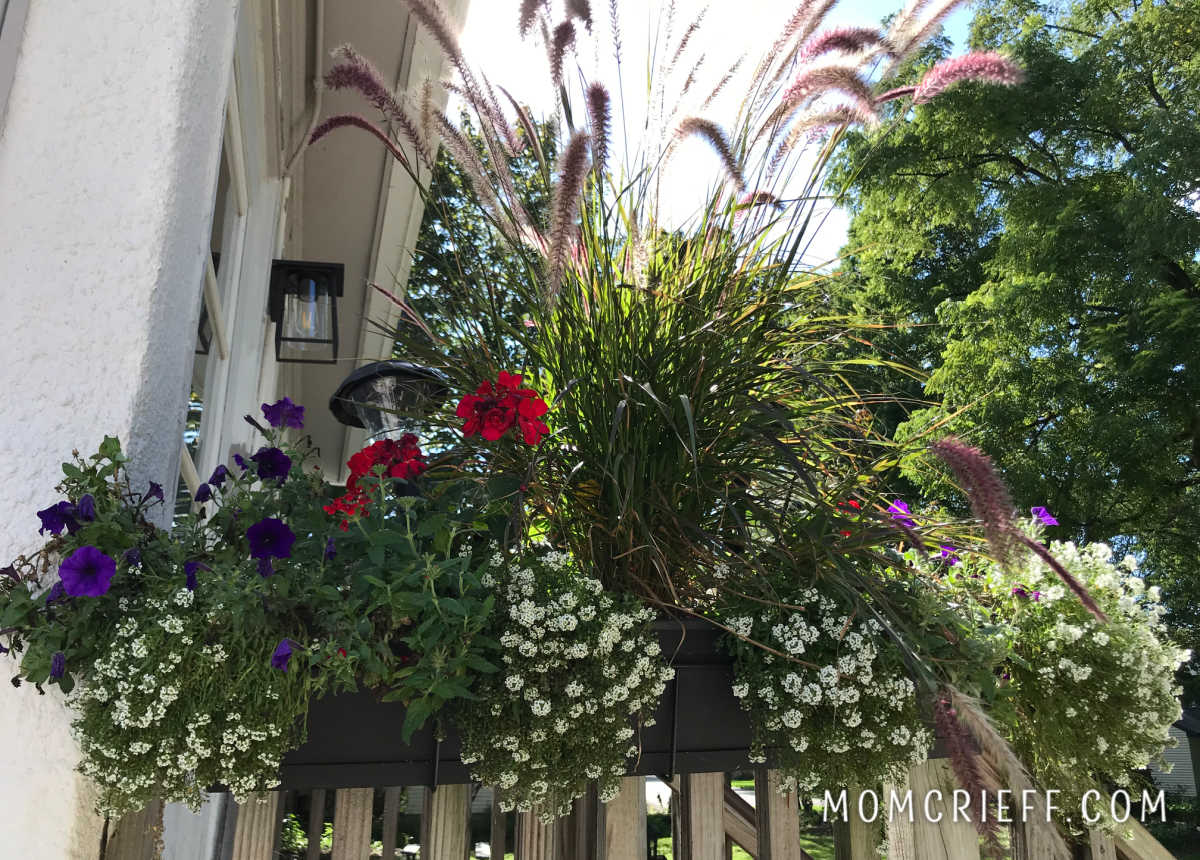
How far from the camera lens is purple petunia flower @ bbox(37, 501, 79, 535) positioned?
103cm

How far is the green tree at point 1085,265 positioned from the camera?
8430mm

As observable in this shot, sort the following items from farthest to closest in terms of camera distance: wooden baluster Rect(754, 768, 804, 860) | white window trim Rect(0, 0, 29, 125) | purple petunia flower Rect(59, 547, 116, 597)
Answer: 1. wooden baluster Rect(754, 768, 804, 860)
2. white window trim Rect(0, 0, 29, 125)
3. purple petunia flower Rect(59, 547, 116, 597)

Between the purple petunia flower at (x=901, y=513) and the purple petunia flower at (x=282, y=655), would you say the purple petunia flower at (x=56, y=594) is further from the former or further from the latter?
the purple petunia flower at (x=901, y=513)

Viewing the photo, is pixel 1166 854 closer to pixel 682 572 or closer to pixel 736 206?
pixel 682 572

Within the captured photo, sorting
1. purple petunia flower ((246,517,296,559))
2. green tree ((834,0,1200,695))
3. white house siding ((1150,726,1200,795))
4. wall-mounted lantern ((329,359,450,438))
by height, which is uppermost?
green tree ((834,0,1200,695))

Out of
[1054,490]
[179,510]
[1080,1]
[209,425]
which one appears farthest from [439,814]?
[1080,1]

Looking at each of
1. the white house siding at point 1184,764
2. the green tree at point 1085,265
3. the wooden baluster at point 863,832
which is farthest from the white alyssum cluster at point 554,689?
the white house siding at point 1184,764

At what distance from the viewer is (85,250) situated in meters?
1.23

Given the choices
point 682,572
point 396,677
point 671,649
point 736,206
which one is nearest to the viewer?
point 396,677

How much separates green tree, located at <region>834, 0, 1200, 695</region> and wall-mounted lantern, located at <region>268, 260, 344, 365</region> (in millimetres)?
6150

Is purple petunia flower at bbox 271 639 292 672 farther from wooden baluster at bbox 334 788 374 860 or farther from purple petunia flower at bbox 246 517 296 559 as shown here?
wooden baluster at bbox 334 788 374 860

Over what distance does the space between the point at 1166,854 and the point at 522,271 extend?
1850 millimetres

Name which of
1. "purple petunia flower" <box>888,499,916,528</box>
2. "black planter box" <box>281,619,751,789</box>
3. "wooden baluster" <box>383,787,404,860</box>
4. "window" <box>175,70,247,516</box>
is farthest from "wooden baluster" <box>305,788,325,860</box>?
"purple petunia flower" <box>888,499,916,528</box>

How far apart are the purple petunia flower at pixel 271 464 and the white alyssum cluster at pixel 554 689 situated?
33cm
